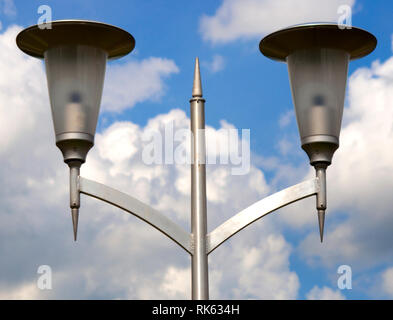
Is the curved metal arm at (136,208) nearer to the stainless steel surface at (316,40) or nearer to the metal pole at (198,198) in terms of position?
the metal pole at (198,198)

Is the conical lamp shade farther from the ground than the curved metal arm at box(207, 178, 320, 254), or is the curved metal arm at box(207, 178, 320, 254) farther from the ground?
the conical lamp shade

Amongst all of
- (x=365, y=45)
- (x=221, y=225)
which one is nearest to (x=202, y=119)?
(x=221, y=225)

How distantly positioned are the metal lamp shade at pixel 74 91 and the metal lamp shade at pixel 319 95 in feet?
5.87

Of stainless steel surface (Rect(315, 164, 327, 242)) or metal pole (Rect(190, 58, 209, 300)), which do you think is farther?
stainless steel surface (Rect(315, 164, 327, 242))

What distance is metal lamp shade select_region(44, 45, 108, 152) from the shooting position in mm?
8602

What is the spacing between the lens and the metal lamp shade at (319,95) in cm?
888

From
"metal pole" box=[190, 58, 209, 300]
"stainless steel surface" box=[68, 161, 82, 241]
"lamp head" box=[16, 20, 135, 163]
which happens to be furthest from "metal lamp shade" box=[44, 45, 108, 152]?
"metal pole" box=[190, 58, 209, 300]

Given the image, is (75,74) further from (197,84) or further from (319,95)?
(319,95)

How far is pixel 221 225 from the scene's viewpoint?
874 centimetres

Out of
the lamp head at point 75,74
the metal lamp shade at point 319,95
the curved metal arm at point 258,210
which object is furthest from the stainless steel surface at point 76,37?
the curved metal arm at point 258,210

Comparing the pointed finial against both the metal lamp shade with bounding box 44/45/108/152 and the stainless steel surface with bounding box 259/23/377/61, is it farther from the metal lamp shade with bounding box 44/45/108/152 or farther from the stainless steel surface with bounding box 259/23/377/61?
the metal lamp shade with bounding box 44/45/108/152

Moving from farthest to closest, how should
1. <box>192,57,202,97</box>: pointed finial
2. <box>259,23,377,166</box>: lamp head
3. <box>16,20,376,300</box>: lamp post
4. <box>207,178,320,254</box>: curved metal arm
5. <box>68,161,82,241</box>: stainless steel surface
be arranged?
<box>192,57,202,97</box>: pointed finial → <box>259,23,377,166</box>: lamp head → <box>207,178,320,254</box>: curved metal arm → <box>16,20,376,300</box>: lamp post → <box>68,161,82,241</box>: stainless steel surface

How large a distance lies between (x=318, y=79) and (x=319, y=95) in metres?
0.15
